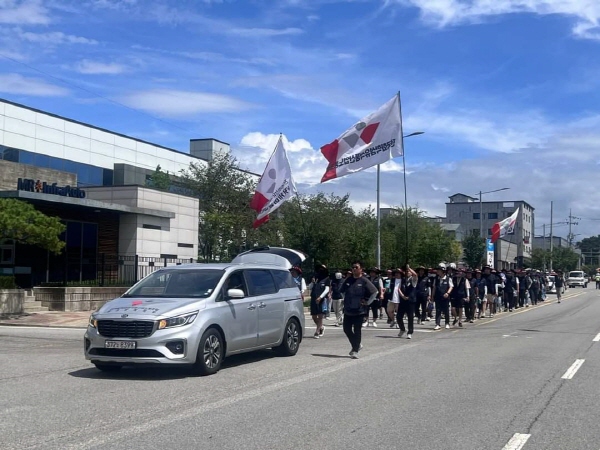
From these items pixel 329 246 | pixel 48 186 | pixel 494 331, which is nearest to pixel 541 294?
pixel 329 246

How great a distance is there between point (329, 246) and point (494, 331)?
15171 mm

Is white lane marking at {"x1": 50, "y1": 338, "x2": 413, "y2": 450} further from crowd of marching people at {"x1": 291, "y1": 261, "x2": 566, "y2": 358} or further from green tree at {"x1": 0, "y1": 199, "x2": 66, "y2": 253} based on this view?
green tree at {"x1": 0, "y1": 199, "x2": 66, "y2": 253}

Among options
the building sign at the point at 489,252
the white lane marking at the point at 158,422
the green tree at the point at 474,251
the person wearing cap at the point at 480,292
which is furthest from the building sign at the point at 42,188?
the green tree at the point at 474,251

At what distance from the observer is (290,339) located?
14.1 m

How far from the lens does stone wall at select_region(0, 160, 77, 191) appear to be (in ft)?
103

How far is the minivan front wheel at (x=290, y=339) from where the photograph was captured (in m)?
13.9

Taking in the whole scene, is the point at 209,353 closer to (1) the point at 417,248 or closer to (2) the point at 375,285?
(2) the point at 375,285

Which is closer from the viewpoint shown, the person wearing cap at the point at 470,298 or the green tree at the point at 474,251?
the person wearing cap at the point at 470,298

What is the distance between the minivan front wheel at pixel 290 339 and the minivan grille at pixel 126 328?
3.50 meters

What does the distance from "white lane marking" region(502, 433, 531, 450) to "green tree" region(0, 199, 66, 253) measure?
17827mm

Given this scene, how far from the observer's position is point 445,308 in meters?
20.7

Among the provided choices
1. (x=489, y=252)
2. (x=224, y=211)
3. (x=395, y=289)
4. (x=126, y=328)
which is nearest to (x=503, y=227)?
(x=489, y=252)

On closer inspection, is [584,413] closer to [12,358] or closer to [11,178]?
[12,358]

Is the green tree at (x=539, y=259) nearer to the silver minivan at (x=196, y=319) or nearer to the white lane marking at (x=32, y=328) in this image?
the white lane marking at (x=32, y=328)
